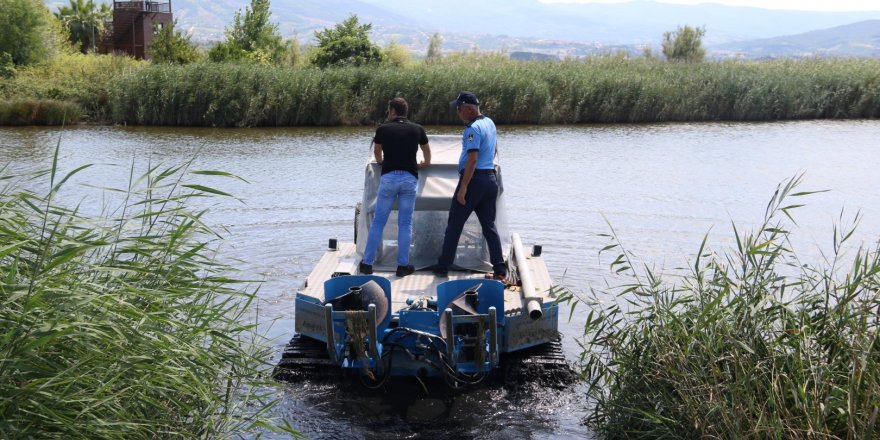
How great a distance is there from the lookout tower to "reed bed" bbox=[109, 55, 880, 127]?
65.6 ft

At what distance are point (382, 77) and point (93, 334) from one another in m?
28.0

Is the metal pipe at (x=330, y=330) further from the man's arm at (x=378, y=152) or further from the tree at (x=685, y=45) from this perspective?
the tree at (x=685, y=45)

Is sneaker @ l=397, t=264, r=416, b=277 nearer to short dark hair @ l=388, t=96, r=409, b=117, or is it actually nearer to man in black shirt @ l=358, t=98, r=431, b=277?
man in black shirt @ l=358, t=98, r=431, b=277

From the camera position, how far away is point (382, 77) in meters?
32.3

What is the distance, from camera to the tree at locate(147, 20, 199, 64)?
38.2 meters

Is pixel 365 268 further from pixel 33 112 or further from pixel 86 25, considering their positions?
pixel 86 25

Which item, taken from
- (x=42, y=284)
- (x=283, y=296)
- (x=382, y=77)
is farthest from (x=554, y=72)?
Answer: (x=42, y=284)

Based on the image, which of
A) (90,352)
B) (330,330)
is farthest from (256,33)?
(90,352)

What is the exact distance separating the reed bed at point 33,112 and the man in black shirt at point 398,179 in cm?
2363

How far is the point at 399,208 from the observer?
9180 millimetres

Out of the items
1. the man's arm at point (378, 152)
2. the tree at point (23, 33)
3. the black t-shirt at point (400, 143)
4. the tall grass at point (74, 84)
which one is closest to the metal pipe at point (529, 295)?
the black t-shirt at point (400, 143)

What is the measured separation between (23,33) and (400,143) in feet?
116

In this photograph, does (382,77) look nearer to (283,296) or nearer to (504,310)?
(283,296)

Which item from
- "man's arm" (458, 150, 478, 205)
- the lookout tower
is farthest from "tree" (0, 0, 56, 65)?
"man's arm" (458, 150, 478, 205)
